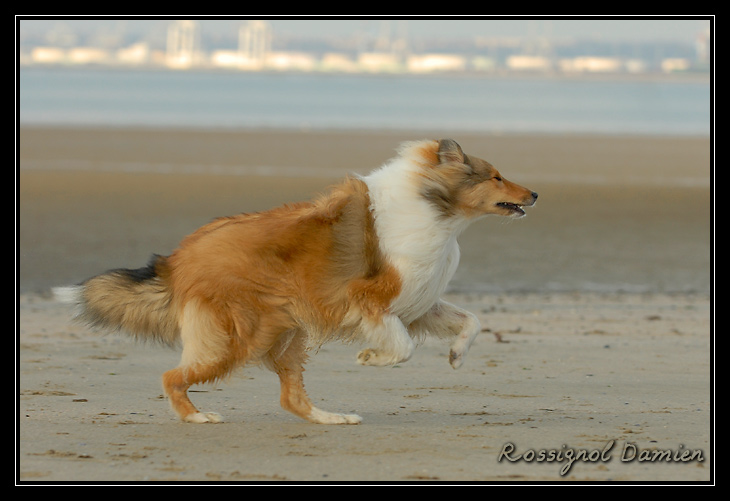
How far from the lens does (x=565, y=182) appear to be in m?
20.5

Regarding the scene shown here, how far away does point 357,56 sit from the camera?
118188mm

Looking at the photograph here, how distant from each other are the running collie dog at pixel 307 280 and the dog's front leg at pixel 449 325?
21mm

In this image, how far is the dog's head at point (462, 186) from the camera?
581cm

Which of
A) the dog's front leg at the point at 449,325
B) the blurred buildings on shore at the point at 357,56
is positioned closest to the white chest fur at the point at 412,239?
the dog's front leg at the point at 449,325

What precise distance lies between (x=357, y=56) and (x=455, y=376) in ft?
373

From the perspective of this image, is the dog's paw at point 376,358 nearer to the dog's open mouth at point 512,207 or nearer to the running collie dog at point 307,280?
the running collie dog at point 307,280

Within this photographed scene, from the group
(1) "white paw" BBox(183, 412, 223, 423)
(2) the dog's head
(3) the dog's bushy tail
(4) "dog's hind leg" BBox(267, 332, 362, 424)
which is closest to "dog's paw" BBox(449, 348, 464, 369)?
(4) "dog's hind leg" BBox(267, 332, 362, 424)

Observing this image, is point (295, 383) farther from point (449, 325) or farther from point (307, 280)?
point (449, 325)

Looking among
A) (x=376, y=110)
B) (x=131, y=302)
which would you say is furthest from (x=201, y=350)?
(x=376, y=110)

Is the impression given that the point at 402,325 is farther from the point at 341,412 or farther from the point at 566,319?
the point at 566,319

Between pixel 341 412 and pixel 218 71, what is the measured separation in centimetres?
11450

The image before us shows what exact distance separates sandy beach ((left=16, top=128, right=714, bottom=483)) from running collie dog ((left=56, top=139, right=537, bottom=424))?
0.44m

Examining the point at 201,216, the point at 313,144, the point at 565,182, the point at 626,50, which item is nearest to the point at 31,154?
the point at 313,144

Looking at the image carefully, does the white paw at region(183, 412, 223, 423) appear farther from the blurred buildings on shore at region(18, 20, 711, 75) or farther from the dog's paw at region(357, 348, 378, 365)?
the blurred buildings on shore at region(18, 20, 711, 75)
